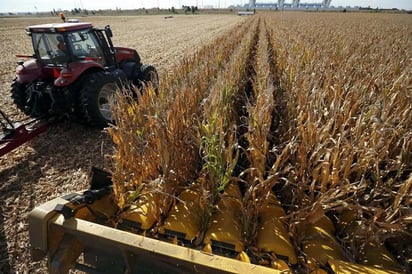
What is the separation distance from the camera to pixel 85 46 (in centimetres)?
435

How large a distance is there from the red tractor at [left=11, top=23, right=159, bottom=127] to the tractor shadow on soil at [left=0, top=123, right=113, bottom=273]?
1.14 feet

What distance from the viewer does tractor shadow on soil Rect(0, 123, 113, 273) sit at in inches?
87.0

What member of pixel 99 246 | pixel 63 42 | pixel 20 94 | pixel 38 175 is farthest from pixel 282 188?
pixel 20 94

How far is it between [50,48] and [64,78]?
36.0 inches

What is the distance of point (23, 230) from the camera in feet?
7.69

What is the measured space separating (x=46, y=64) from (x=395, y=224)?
5.07 meters

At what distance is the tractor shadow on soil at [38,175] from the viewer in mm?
2209

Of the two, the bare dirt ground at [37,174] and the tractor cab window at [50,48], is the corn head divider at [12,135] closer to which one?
the bare dirt ground at [37,174]

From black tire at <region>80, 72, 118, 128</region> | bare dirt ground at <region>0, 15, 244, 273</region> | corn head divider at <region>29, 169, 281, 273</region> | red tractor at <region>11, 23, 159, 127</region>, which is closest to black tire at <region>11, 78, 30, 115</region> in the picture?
red tractor at <region>11, 23, 159, 127</region>

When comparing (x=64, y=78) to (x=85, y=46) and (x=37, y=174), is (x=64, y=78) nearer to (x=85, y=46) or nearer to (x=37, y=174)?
(x=85, y=46)

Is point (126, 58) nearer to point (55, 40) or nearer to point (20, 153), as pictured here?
point (55, 40)

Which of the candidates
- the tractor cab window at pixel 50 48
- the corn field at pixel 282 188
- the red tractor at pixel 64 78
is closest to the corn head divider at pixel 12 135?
the red tractor at pixel 64 78

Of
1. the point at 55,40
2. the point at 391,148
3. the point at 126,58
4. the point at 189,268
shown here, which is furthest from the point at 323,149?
the point at 126,58

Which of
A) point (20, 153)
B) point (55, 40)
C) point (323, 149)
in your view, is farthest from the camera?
point (55, 40)
